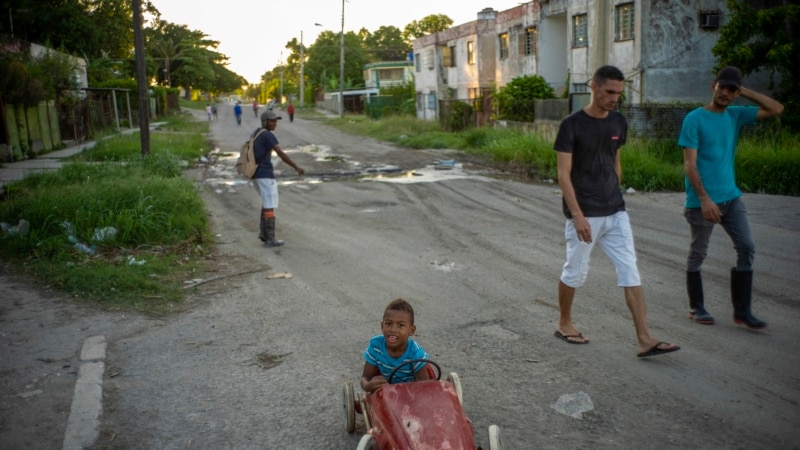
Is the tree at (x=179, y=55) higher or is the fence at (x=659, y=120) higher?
the tree at (x=179, y=55)

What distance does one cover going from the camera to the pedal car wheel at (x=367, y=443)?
366cm

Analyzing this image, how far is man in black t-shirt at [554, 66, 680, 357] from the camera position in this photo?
531 centimetres

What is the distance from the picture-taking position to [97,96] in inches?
1464

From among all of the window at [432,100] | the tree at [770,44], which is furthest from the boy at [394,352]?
the window at [432,100]

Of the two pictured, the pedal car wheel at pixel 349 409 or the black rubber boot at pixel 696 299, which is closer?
the pedal car wheel at pixel 349 409

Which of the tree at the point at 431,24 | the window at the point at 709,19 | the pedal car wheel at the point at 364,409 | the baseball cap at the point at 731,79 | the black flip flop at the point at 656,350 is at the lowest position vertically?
the black flip flop at the point at 656,350

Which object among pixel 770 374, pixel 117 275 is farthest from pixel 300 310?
pixel 770 374

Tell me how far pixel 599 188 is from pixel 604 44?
23527 millimetres

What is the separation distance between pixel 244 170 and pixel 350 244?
1769 millimetres

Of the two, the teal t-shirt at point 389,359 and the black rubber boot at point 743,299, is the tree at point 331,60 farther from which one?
the teal t-shirt at point 389,359

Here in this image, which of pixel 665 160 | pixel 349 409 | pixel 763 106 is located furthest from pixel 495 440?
pixel 665 160

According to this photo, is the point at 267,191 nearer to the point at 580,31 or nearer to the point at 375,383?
the point at 375,383

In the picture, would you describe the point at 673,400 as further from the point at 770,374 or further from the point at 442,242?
the point at 442,242

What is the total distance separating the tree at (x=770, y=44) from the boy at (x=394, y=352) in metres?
19.5
